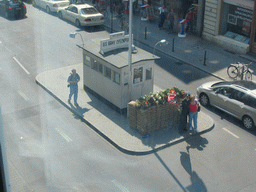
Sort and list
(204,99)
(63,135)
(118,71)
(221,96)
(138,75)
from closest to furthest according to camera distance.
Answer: (63,135), (118,71), (138,75), (221,96), (204,99)

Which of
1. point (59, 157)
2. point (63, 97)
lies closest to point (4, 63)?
point (63, 97)

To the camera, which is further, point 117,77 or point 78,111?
point 78,111

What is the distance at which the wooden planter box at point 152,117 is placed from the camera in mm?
12320

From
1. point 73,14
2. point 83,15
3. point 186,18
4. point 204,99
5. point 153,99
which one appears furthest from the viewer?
point 73,14

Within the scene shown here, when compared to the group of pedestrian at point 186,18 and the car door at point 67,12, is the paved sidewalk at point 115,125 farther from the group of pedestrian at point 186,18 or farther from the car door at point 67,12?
the car door at point 67,12

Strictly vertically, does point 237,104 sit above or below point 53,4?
below

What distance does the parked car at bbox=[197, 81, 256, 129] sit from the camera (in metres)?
13.0

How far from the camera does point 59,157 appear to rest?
37.1 feet

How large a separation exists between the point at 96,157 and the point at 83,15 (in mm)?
16804

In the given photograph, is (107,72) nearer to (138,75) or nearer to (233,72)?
(138,75)

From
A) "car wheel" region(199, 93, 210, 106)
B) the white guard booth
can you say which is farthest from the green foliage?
"car wheel" region(199, 93, 210, 106)

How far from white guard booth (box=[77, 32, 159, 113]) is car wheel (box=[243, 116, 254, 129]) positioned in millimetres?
3858

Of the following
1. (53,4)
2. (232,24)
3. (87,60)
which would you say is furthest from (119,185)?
(53,4)

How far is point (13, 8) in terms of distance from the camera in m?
28.7
